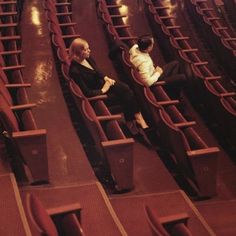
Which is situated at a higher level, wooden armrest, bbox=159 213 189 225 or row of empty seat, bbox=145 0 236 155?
row of empty seat, bbox=145 0 236 155

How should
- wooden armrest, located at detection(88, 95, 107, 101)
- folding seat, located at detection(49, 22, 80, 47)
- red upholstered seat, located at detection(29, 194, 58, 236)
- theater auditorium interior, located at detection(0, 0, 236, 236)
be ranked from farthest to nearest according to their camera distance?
folding seat, located at detection(49, 22, 80, 47) < wooden armrest, located at detection(88, 95, 107, 101) < theater auditorium interior, located at detection(0, 0, 236, 236) < red upholstered seat, located at detection(29, 194, 58, 236)

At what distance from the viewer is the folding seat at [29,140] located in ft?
1.39

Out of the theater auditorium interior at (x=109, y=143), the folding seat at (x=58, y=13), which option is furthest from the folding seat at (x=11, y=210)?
the folding seat at (x=58, y=13)

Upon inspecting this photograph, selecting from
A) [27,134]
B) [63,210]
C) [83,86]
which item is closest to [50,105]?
[83,86]

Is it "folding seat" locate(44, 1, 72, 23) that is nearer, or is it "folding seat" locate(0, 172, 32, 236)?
"folding seat" locate(0, 172, 32, 236)

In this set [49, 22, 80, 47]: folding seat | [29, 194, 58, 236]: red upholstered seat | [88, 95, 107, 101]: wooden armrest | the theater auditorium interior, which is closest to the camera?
[29, 194, 58, 236]: red upholstered seat

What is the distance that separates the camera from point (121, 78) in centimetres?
68

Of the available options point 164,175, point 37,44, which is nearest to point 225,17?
point 37,44

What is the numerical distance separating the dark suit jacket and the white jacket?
2.5 inches

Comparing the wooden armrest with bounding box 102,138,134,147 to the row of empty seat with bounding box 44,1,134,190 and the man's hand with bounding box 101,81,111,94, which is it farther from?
the man's hand with bounding box 101,81,111,94

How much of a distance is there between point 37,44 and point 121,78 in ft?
0.53

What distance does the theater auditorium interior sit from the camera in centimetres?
39

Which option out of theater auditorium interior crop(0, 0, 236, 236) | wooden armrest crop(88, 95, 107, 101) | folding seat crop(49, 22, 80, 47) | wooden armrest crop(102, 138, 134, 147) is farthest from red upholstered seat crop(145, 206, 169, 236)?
folding seat crop(49, 22, 80, 47)

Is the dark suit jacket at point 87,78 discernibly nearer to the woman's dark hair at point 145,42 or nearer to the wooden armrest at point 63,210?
the woman's dark hair at point 145,42
